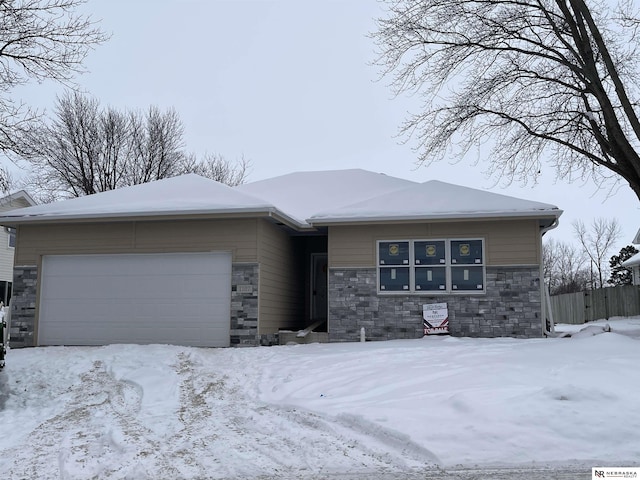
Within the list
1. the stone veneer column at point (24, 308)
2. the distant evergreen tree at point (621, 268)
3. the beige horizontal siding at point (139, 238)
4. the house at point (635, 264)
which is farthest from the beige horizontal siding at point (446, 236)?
the distant evergreen tree at point (621, 268)

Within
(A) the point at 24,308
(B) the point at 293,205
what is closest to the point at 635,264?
(B) the point at 293,205

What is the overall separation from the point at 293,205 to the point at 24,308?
7.28 meters

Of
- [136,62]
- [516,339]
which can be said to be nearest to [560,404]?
[516,339]

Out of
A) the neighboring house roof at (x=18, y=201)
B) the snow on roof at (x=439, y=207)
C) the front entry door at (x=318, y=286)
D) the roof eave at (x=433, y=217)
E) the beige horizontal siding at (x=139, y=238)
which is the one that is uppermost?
the neighboring house roof at (x=18, y=201)

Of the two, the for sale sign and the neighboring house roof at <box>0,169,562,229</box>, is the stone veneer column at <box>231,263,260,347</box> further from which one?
the for sale sign

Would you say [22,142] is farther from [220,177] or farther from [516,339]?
[220,177]

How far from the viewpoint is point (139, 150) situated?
107ft

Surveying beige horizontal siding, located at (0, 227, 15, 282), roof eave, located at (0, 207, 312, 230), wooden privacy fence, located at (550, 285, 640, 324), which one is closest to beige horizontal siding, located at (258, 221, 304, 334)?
roof eave, located at (0, 207, 312, 230)

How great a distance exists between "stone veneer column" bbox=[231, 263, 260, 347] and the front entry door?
162 inches

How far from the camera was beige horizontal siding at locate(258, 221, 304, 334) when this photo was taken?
500 inches

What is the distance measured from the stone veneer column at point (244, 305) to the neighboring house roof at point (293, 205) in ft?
4.40

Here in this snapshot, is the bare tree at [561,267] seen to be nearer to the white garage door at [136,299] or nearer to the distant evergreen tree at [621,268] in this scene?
the distant evergreen tree at [621,268]

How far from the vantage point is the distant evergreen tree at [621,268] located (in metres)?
44.4

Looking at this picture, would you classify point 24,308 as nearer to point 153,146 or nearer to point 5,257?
point 5,257
